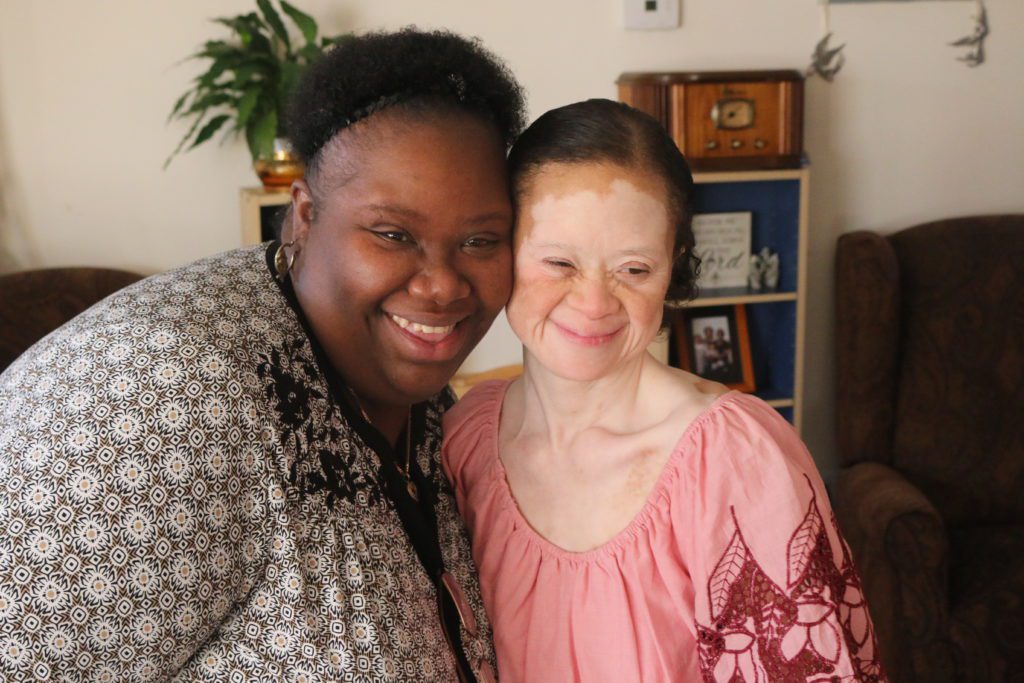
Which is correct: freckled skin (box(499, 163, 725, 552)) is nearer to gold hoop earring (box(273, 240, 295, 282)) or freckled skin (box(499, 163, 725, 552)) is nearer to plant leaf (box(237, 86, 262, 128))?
gold hoop earring (box(273, 240, 295, 282))

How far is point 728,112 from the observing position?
3.15 m

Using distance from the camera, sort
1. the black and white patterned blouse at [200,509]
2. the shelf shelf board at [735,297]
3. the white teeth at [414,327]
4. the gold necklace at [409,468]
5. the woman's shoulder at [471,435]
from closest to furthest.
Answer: the black and white patterned blouse at [200,509], the white teeth at [414,327], the gold necklace at [409,468], the woman's shoulder at [471,435], the shelf shelf board at [735,297]

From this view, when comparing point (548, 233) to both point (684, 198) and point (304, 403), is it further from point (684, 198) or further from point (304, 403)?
point (304, 403)

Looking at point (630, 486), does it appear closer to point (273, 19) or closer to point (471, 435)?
point (471, 435)

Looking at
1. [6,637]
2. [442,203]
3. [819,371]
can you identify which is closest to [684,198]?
[442,203]

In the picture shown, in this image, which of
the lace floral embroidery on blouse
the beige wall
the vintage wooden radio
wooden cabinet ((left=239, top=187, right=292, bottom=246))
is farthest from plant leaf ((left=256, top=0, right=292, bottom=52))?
the lace floral embroidery on blouse

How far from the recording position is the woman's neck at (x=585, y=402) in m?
1.33

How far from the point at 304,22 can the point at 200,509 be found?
7.54ft

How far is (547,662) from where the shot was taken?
4.13 feet

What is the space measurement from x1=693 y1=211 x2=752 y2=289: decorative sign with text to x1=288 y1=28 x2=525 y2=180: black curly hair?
2.24 metres

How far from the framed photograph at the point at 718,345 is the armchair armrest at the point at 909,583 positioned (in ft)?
3.12

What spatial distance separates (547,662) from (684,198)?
60 cm

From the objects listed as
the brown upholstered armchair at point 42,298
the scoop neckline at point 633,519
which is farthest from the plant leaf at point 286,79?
the scoop neckline at point 633,519

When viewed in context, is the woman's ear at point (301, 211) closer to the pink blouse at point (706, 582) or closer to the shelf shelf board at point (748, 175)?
the pink blouse at point (706, 582)
